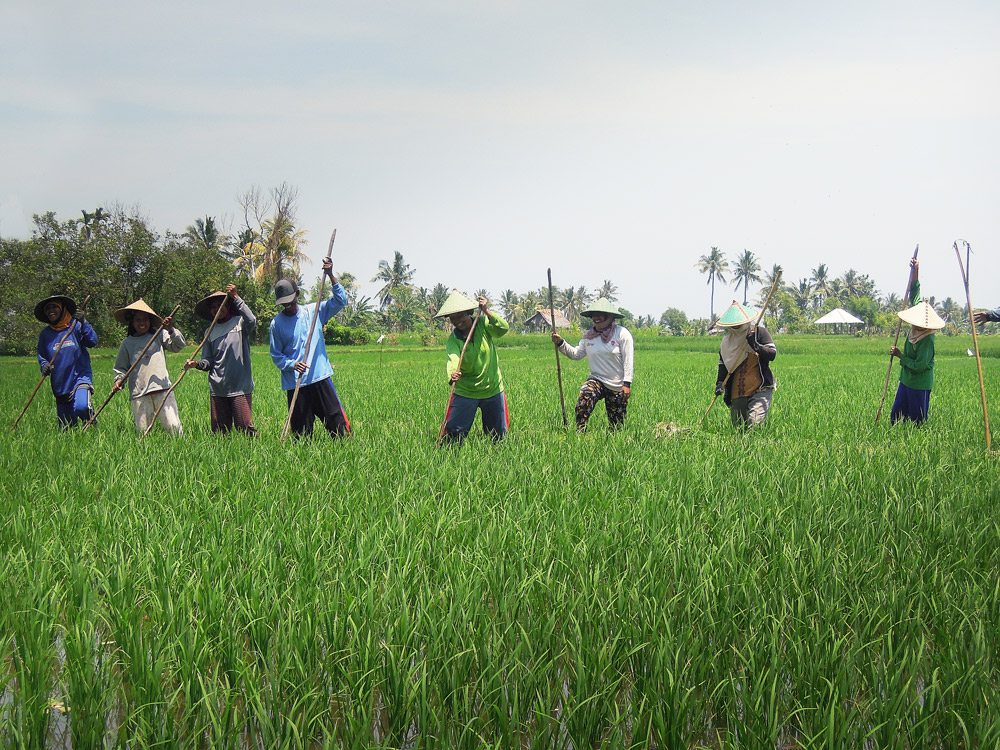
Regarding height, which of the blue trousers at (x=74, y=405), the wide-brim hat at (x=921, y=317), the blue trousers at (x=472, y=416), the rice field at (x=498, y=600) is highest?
the wide-brim hat at (x=921, y=317)

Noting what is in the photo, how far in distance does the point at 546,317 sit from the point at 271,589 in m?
58.4

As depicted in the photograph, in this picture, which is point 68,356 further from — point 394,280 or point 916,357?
point 394,280

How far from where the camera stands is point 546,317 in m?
60.2

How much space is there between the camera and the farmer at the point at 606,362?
5.55m

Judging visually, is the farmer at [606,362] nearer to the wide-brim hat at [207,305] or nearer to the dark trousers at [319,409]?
the dark trousers at [319,409]

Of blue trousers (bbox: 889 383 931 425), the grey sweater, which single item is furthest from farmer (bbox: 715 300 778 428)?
the grey sweater

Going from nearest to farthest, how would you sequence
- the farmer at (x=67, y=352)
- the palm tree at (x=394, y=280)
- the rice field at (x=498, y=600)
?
the rice field at (x=498, y=600)
the farmer at (x=67, y=352)
the palm tree at (x=394, y=280)

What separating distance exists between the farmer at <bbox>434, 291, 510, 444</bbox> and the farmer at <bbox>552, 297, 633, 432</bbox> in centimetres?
71

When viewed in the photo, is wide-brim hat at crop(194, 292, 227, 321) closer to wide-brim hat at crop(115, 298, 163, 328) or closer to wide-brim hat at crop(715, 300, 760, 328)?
wide-brim hat at crop(115, 298, 163, 328)

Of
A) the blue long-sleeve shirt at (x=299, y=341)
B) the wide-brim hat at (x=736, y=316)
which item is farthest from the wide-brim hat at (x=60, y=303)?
the wide-brim hat at (x=736, y=316)

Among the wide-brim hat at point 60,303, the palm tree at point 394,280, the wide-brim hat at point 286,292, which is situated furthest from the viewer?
the palm tree at point 394,280

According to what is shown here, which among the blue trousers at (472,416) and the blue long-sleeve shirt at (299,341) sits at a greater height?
the blue long-sleeve shirt at (299,341)

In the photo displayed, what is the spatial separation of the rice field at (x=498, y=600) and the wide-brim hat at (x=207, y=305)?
1233mm

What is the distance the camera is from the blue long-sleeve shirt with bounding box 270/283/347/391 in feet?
16.8
